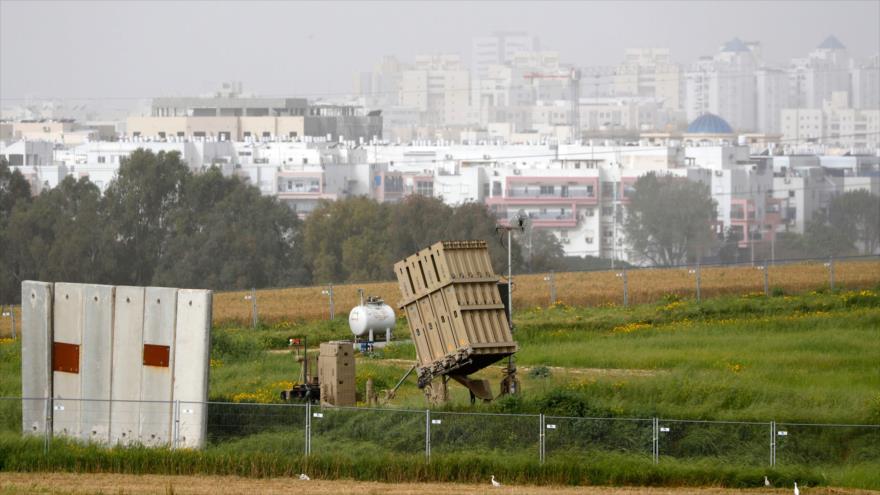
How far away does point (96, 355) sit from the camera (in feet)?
79.7

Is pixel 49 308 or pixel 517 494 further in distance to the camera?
pixel 49 308

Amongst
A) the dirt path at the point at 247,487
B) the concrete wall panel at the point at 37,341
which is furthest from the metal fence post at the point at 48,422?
the dirt path at the point at 247,487

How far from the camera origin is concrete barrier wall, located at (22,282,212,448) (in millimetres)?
23469

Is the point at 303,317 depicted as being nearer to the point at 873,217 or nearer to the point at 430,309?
the point at 430,309

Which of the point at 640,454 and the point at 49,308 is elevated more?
the point at 49,308

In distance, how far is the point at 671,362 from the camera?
33.8 metres

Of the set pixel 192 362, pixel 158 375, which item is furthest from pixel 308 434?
pixel 158 375

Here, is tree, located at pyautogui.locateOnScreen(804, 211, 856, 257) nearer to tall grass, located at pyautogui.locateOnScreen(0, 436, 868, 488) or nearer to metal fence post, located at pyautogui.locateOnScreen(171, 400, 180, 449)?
tall grass, located at pyautogui.locateOnScreen(0, 436, 868, 488)

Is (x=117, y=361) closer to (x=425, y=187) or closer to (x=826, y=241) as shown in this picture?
(x=826, y=241)

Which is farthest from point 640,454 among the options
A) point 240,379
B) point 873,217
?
point 873,217

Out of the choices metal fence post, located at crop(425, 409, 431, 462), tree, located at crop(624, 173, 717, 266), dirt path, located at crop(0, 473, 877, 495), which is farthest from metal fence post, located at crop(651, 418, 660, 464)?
tree, located at crop(624, 173, 717, 266)

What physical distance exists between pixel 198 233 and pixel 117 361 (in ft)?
256

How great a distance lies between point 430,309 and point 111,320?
4.80 m

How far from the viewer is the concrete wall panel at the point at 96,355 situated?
79.2 ft
